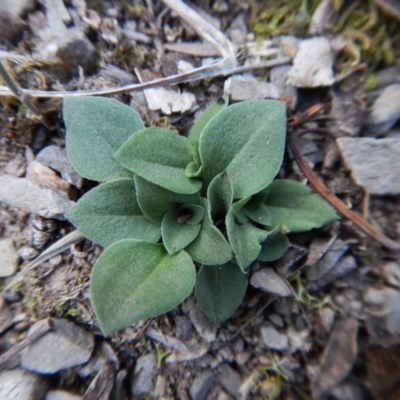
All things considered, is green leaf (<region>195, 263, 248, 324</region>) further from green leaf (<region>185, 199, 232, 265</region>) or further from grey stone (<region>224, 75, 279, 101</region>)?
grey stone (<region>224, 75, 279, 101</region>)

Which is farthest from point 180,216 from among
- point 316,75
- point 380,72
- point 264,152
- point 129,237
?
point 380,72

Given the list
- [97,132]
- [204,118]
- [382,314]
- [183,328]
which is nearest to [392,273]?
[382,314]

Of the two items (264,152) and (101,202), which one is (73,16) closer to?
(101,202)

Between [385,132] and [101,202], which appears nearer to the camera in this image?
[101,202]

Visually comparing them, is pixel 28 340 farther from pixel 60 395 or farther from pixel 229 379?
pixel 229 379

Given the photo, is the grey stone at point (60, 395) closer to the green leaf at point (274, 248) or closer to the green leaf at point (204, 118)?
the green leaf at point (274, 248)

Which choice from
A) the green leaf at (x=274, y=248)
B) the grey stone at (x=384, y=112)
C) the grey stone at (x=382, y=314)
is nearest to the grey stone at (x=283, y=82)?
the grey stone at (x=384, y=112)

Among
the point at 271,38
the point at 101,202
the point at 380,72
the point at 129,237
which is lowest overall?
the point at 129,237
